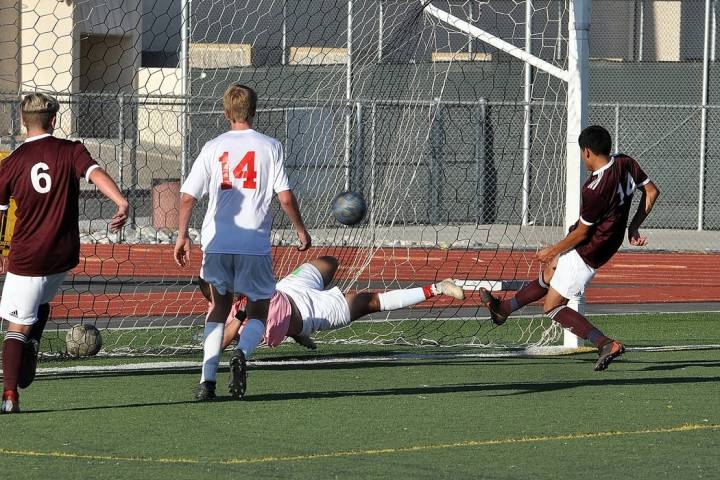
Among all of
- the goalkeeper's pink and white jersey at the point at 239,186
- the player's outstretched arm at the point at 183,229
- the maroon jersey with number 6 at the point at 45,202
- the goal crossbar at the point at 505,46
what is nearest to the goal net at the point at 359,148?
the goal crossbar at the point at 505,46

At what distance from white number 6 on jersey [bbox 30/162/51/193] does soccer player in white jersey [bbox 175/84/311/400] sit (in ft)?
2.74

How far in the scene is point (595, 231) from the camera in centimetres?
1004

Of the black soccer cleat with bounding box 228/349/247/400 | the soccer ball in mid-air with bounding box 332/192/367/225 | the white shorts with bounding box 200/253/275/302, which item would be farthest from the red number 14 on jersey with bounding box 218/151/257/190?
the soccer ball in mid-air with bounding box 332/192/367/225

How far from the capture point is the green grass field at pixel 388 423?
6.32 m

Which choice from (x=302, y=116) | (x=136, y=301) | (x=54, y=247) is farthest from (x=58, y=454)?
(x=302, y=116)

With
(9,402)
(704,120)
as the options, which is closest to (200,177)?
(9,402)

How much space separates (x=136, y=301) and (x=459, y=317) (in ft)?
12.1

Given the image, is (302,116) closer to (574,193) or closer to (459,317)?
(459,317)

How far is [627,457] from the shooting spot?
6.60 meters

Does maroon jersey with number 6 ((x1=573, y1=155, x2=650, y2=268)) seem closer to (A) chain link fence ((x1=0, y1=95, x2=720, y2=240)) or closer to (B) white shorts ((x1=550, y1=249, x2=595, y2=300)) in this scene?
(B) white shorts ((x1=550, y1=249, x2=595, y2=300))

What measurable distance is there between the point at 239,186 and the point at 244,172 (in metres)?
0.09

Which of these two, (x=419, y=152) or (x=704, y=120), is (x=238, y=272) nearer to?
(x=419, y=152)

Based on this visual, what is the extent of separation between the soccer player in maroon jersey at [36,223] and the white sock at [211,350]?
1.00 metres

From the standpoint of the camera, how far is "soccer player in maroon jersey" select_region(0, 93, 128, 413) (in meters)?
7.89
